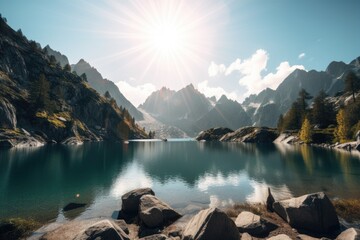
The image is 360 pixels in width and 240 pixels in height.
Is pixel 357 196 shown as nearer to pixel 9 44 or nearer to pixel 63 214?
pixel 63 214

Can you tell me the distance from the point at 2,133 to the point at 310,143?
165844 mm

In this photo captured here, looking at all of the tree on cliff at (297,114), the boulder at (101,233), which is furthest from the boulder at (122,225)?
the tree on cliff at (297,114)

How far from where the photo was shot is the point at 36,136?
13375 cm

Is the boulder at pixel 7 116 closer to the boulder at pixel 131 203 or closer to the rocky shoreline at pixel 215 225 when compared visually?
the boulder at pixel 131 203

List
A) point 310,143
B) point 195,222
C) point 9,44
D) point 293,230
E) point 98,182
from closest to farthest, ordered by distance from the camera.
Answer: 1. point 195,222
2. point 293,230
3. point 98,182
4. point 310,143
5. point 9,44

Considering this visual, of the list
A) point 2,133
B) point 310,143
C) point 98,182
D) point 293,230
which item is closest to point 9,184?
point 98,182

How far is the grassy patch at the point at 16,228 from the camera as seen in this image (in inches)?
777

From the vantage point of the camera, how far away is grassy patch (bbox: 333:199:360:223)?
23.5 meters

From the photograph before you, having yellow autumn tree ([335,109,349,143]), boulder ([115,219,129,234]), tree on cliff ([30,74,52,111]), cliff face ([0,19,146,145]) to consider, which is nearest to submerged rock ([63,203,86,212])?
boulder ([115,219,129,234])

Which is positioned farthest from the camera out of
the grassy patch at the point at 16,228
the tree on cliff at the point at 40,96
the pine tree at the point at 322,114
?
the tree on cliff at the point at 40,96

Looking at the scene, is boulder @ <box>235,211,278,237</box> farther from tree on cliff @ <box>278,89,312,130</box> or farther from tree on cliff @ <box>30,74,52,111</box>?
tree on cliff @ <box>30,74,52,111</box>

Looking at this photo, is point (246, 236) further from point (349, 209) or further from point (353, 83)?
point (353, 83)

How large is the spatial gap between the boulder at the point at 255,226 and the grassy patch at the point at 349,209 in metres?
9.50

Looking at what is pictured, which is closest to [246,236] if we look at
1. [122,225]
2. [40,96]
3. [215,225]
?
[215,225]
